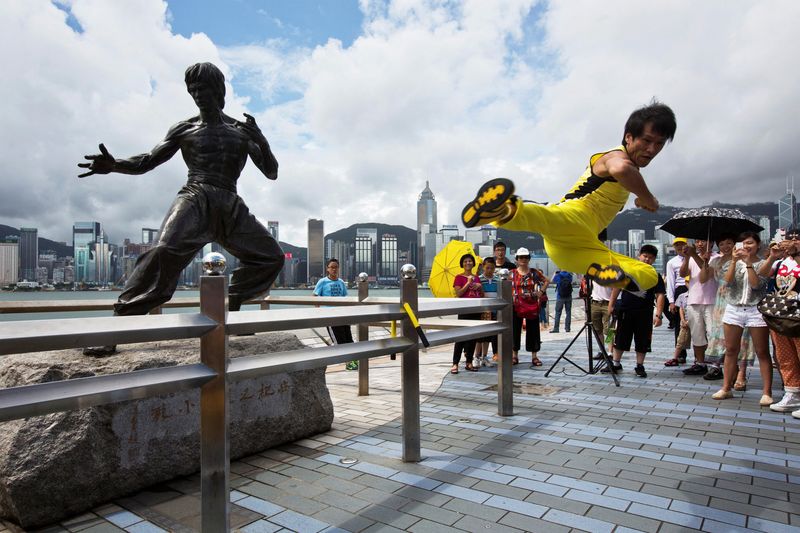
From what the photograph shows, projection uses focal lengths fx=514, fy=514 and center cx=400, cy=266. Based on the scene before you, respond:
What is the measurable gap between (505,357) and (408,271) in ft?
5.31

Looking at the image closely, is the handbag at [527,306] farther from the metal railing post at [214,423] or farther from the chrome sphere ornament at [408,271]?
the metal railing post at [214,423]

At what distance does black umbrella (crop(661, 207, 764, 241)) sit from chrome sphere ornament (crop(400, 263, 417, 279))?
4117 mm

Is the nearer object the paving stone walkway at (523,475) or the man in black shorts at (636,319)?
the paving stone walkway at (523,475)

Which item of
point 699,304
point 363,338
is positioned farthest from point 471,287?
point 699,304

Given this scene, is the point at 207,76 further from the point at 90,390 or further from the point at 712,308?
the point at 712,308

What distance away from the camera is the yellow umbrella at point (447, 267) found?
998 centimetres

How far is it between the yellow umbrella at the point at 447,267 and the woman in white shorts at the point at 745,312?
4.82 meters

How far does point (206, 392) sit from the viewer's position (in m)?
2.23

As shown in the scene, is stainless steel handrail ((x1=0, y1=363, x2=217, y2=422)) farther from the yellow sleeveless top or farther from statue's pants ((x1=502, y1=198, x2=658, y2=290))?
the yellow sleeveless top

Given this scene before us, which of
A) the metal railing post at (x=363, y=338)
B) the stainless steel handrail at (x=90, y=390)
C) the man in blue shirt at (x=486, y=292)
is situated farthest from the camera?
the man in blue shirt at (x=486, y=292)

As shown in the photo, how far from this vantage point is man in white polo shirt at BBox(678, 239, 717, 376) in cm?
Answer: 683

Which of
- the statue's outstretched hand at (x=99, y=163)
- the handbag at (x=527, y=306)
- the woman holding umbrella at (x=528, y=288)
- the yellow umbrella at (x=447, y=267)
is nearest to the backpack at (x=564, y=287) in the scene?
the yellow umbrella at (x=447, y=267)

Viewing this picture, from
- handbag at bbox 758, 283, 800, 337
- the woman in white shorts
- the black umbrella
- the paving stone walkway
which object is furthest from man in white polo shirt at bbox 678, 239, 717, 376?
the paving stone walkway

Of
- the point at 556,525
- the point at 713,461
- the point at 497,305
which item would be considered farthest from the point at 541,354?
the point at 556,525
